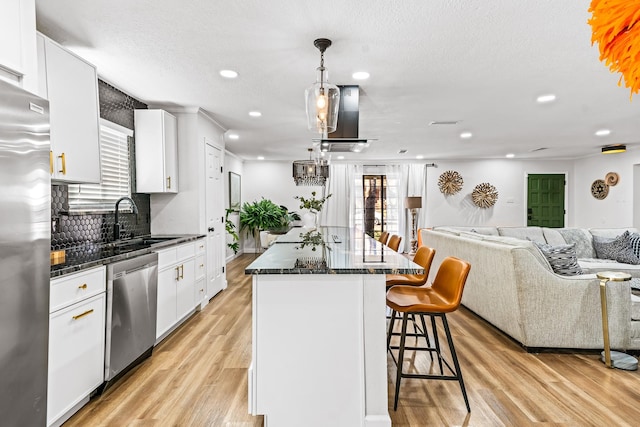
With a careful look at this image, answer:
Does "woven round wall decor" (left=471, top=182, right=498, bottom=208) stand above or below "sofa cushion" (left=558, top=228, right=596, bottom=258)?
Result: above

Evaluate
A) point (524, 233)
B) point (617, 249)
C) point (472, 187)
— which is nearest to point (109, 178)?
point (524, 233)

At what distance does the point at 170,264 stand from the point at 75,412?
1391mm

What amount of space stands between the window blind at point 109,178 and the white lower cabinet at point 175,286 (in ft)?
2.56

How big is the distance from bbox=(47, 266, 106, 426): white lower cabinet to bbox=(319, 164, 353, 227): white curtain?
7.04m

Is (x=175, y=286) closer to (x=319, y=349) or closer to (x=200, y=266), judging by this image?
(x=200, y=266)

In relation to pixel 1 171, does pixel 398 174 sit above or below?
above

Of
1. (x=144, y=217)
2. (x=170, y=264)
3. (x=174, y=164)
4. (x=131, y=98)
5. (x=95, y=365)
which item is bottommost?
(x=95, y=365)

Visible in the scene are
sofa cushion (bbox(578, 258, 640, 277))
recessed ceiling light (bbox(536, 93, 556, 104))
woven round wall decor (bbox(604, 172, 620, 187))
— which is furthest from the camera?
woven round wall decor (bbox(604, 172, 620, 187))

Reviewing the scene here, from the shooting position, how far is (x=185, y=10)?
2145 millimetres

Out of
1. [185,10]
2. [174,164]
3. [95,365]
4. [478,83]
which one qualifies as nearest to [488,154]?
[478,83]

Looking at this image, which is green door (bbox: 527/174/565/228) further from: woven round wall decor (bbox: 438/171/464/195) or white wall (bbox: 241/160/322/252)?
white wall (bbox: 241/160/322/252)

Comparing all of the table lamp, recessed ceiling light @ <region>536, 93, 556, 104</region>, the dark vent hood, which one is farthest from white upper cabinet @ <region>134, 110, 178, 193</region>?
the table lamp

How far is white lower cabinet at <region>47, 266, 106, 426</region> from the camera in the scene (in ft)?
6.11

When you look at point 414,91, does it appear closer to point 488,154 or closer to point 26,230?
point 26,230
